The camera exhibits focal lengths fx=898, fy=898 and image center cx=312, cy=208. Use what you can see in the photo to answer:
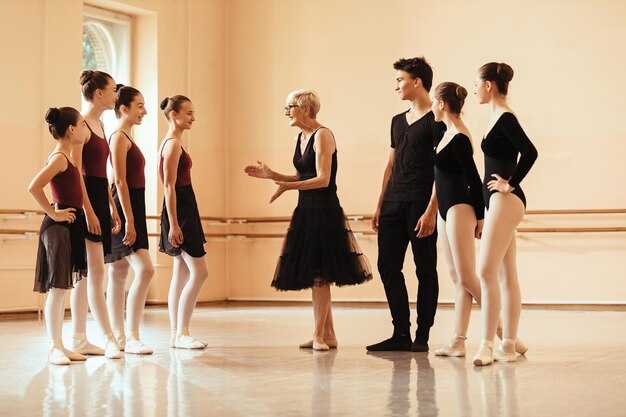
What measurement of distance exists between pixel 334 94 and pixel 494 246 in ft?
16.3

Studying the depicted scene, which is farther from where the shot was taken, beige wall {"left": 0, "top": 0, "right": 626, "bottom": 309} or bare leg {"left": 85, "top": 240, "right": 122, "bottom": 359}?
beige wall {"left": 0, "top": 0, "right": 626, "bottom": 309}

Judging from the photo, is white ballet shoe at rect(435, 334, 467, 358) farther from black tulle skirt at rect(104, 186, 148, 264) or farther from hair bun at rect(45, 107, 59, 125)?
hair bun at rect(45, 107, 59, 125)

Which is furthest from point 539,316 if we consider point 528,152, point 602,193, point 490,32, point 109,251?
point 109,251

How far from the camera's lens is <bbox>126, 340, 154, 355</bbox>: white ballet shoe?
449 cm

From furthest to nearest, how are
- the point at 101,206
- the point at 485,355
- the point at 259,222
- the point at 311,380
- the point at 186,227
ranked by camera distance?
the point at 259,222, the point at 186,227, the point at 101,206, the point at 485,355, the point at 311,380

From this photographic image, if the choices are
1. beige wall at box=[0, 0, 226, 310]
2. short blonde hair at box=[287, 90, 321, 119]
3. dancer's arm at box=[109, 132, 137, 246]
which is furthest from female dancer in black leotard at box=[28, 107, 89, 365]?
beige wall at box=[0, 0, 226, 310]

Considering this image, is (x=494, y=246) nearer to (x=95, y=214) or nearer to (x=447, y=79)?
(x=95, y=214)

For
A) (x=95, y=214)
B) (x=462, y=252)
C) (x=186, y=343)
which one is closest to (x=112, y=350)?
(x=186, y=343)

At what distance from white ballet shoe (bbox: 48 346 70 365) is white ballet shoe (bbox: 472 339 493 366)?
6.06 feet

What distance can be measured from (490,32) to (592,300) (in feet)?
8.39

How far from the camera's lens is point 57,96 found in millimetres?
7586

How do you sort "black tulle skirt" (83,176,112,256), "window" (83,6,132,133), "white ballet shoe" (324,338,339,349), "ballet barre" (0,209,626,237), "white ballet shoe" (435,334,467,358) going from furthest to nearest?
"window" (83,6,132,133)
"ballet barre" (0,209,626,237)
"white ballet shoe" (324,338,339,349)
"black tulle skirt" (83,176,112,256)
"white ballet shoe" (435,334,467,358)

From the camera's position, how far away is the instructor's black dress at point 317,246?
4.70 metres

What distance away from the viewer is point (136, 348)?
4.52 meters
